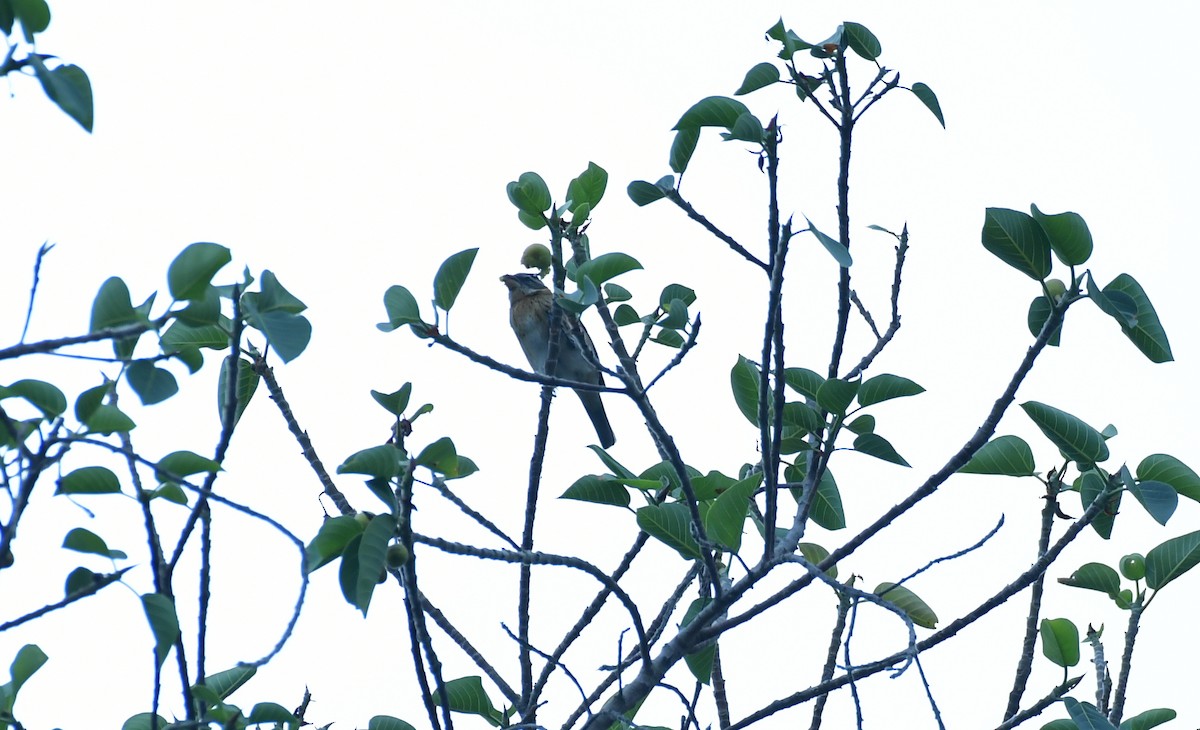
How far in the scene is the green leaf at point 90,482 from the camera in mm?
2586

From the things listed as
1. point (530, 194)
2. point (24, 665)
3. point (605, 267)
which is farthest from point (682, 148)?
point (24, 665)

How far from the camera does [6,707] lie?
3.03 metres

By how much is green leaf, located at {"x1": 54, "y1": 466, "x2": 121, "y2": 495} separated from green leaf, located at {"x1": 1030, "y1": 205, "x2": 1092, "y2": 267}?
224 cm

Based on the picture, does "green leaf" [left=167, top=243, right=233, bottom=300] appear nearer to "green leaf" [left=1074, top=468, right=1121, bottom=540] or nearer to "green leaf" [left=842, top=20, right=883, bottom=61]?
"green leaf" [left=842, top=20, right=883, bottom=61]

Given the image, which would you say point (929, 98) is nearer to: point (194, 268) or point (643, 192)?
point (643, 192)

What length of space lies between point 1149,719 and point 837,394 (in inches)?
59.4

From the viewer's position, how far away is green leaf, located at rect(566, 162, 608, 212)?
3881mm

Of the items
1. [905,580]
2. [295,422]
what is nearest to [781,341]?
[905,580]

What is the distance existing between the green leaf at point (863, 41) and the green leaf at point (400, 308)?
138 cm

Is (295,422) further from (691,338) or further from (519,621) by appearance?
(691,338)

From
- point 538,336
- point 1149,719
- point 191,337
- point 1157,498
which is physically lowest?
point 1149,719

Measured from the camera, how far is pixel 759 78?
3.30 m

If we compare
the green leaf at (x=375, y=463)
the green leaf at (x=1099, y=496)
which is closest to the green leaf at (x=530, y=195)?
the green leaf at (x=375, y=463)

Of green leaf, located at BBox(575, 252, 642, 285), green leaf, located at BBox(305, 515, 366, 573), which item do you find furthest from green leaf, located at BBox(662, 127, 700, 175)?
green leaf, located at BBox(305, 515, 366, 573)
